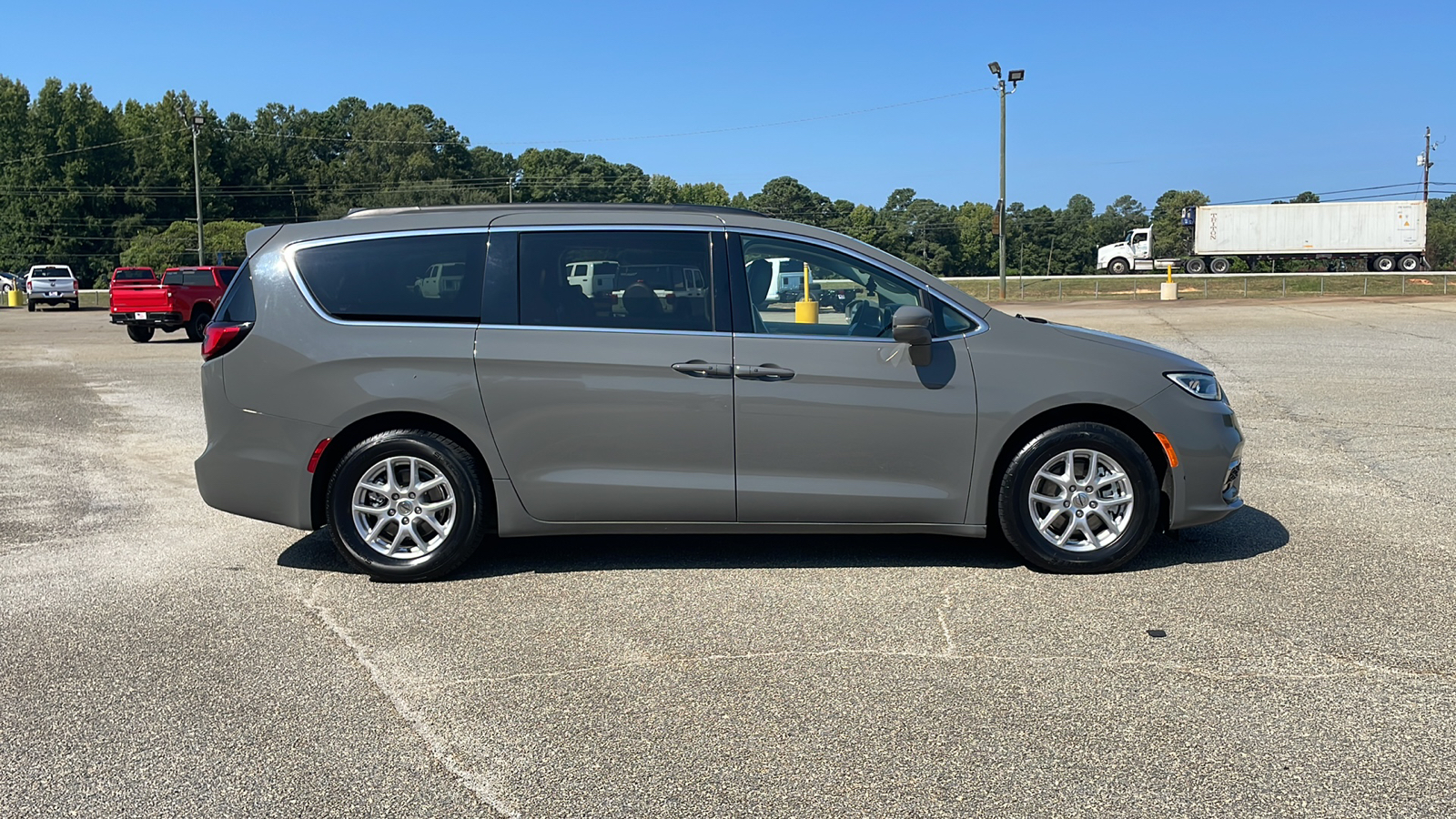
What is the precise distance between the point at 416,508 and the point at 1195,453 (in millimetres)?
3773

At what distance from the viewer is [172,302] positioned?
1006 inches

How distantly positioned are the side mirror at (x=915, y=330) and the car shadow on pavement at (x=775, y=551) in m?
1.07

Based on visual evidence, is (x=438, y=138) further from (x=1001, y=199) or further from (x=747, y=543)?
(x=747, y=543)

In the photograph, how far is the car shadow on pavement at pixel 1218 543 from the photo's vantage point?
5938 millimetres

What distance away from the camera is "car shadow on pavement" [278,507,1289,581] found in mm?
5945

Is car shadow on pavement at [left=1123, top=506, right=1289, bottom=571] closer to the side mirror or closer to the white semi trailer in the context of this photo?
the side mirror

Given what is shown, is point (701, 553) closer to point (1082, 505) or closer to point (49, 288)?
point (1082, 505)

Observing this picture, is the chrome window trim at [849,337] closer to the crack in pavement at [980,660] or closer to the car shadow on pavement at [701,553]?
the car shadow on pavement at [701,553]

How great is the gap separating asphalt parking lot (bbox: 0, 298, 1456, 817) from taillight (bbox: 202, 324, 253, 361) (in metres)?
1.13

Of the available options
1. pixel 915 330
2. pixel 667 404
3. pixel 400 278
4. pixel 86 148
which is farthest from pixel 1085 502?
pixel 86 148

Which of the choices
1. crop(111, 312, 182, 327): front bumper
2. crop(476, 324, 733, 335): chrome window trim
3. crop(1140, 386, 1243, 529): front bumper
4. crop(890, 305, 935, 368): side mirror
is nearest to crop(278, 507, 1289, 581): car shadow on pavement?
crop(1140, 386, 1243, 529): front bumper

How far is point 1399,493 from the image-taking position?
24.7ft

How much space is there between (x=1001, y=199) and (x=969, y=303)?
134ft

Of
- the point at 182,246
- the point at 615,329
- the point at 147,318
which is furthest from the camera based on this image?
the point at 182,246
